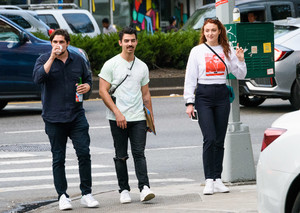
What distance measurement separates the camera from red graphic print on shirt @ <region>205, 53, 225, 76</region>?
8.16 metres

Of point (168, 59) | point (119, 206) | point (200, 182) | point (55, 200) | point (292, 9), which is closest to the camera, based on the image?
point (119, 206)

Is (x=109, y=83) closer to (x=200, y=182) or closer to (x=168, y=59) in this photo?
(x=200, y=182)

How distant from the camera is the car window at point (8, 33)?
16047 millimetres

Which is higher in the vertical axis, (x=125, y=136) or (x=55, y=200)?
(x=125, y=136)

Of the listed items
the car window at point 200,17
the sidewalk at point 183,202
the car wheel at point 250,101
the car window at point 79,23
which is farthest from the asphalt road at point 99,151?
the car window at point 79,23

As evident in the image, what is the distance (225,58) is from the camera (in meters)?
8.25

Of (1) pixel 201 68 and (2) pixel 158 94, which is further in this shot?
(2) pixel 158 94

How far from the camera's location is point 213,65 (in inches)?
322

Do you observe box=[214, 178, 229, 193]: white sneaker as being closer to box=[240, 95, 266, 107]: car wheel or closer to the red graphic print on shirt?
the red graphic print on shirt

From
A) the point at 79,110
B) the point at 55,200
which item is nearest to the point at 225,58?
the point at 79,110

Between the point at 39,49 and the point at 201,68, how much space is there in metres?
8.33

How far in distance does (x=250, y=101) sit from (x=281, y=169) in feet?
37.3

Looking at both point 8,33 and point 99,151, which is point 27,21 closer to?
point 8,33

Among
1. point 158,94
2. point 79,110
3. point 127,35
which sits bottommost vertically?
point 158,94
